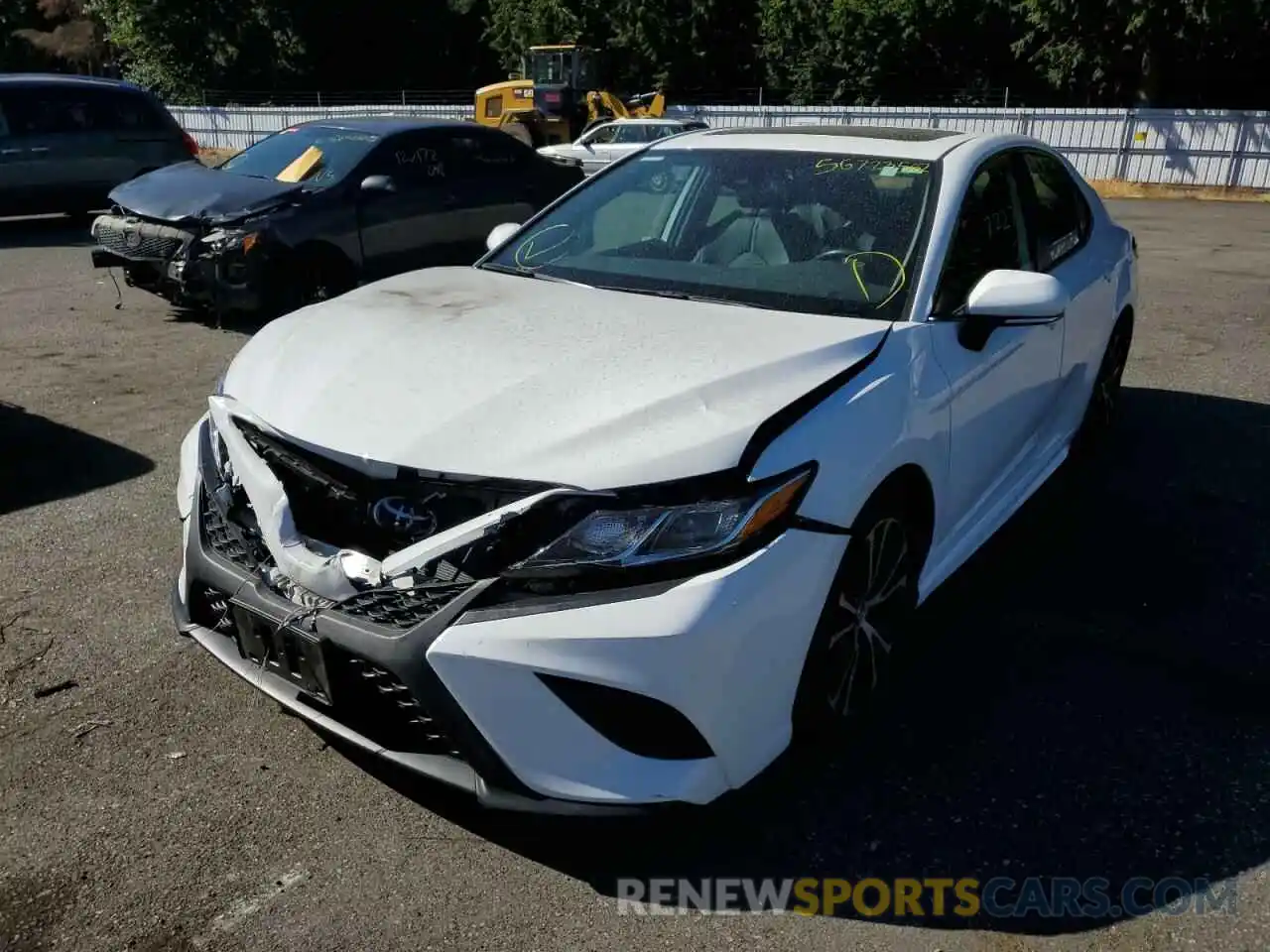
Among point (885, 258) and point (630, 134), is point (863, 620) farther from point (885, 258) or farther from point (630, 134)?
point (630, 134)

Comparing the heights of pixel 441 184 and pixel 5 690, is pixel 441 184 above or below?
above

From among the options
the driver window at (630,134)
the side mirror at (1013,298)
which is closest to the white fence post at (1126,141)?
the driver window at (630,134)

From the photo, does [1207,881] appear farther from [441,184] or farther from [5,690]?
[441,184]

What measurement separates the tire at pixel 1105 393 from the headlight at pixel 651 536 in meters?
3.04

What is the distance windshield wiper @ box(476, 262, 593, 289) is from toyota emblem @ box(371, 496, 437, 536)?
4.43ft

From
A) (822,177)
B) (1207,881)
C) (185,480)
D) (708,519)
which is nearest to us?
(708,519)

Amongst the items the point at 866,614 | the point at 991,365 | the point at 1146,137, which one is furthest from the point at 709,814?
the point at 1146,137

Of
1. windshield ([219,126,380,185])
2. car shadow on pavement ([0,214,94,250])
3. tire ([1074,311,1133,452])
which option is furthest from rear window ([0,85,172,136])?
tire ([1074,311,1133,452])

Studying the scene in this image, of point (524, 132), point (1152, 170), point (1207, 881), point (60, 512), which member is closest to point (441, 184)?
point (60, 512)

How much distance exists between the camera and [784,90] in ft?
124

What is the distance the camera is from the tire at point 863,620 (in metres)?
2.63

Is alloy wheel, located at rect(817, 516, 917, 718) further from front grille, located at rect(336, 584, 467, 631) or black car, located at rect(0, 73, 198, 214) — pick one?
black car, located at rect(0, 73, 198, 214)

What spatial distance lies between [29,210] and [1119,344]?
40.6ft

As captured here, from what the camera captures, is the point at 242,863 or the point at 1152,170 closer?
the point at 242,863
